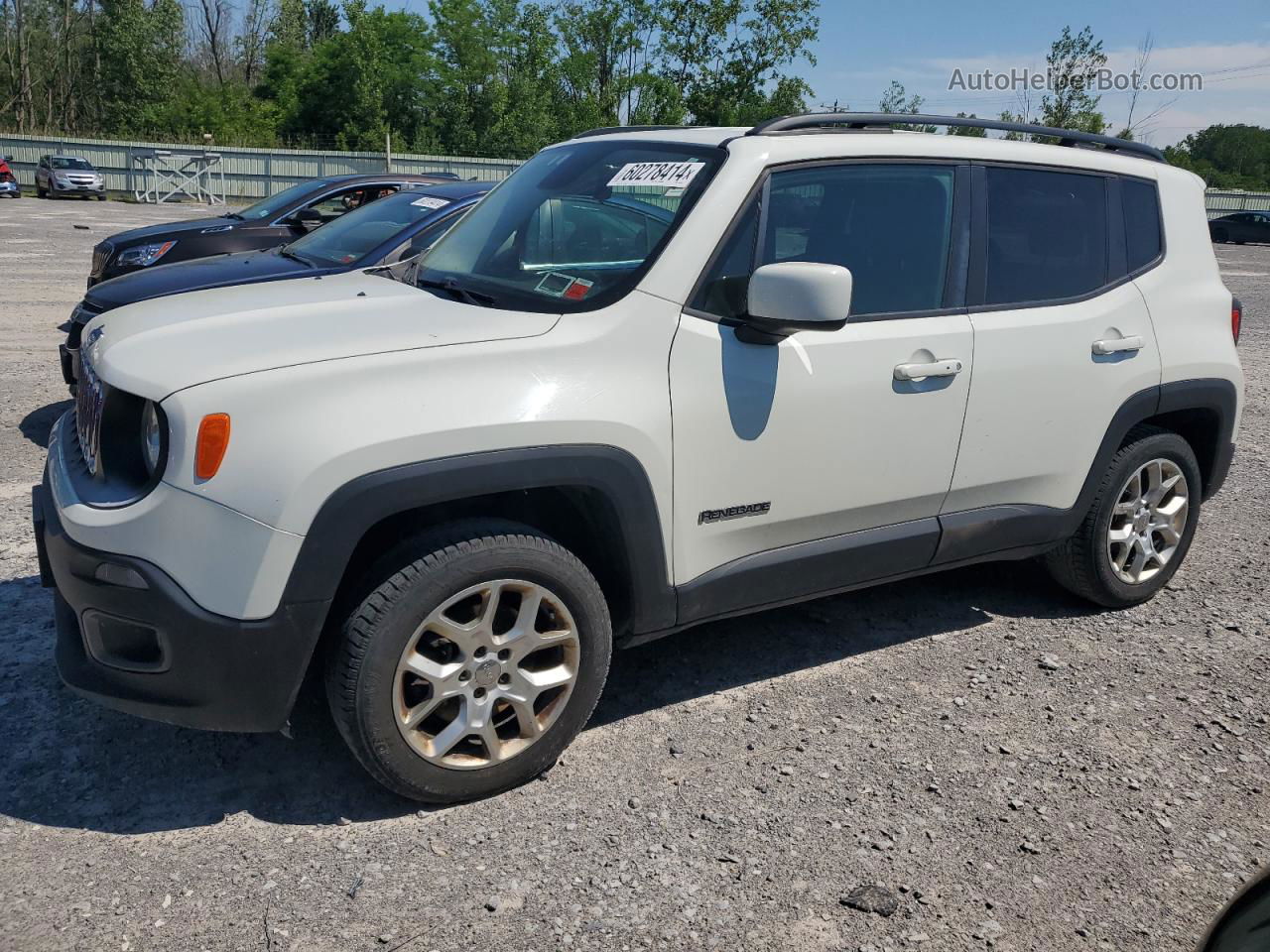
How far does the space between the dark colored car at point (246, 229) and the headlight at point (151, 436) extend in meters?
5.99

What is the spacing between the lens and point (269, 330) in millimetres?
3041

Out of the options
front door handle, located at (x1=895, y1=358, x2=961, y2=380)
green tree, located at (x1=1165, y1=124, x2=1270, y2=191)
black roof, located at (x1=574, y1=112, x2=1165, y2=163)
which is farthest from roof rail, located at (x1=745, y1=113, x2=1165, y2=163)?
green tree, located at (x1=1165, y1=124, x2=1270, y2=191)

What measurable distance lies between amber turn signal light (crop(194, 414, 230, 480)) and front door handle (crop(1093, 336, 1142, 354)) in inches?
120

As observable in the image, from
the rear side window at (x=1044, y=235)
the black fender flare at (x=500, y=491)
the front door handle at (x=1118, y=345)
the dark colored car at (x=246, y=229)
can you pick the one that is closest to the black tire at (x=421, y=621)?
the black fender flare at (x=500, y=491)

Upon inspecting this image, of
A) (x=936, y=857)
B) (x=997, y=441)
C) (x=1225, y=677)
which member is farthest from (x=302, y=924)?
(x=1225, y=677)

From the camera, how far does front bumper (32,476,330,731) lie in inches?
106

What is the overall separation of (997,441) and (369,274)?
2332mm

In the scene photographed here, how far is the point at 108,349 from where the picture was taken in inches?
123

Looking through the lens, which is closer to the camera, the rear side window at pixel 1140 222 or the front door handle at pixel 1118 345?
the front door handle at pixel 1118 345

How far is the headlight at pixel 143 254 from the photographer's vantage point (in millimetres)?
8266

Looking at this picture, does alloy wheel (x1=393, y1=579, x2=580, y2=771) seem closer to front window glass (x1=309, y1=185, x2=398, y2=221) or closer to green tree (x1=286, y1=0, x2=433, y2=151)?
front window glass (x1=309, y1=185, x2=398, y2=221)

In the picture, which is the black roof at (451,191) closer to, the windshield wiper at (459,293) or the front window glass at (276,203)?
the front window glass at (276,203)

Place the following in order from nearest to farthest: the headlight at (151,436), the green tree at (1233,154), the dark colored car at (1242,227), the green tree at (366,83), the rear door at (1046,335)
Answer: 1. the headlight at (151,436)
2. the rear door at (1046,335)
3. the dark colored car at (1242,227)
4. the green tree at (366,83)
5. the green tree at (1233,154)

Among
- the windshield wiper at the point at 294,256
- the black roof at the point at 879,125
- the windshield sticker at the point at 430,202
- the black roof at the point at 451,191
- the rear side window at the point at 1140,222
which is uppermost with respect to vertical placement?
the black roof at the point at 879,125
